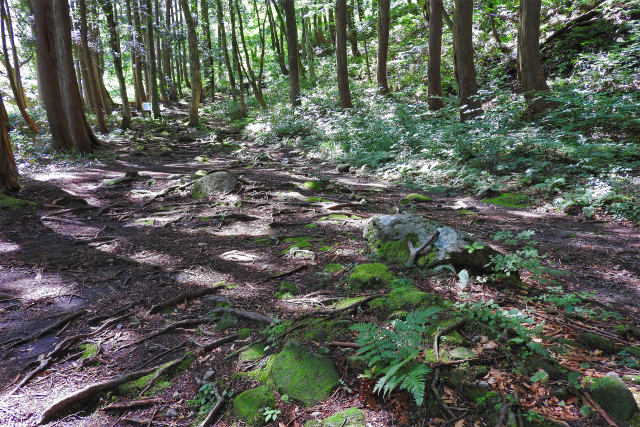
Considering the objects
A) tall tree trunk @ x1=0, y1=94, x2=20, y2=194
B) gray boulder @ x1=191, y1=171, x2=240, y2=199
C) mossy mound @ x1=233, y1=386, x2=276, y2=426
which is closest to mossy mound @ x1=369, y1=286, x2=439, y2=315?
mossy mound @ x1=233, y1=386, x2=276, y2=426

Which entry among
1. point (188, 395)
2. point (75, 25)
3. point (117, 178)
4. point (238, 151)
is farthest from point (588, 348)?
point (75, 25)

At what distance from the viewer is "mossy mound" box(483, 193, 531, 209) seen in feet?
22.0

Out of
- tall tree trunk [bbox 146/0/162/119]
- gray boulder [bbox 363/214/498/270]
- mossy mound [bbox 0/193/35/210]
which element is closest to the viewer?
gray boulder [bbox 363/214/498/270]

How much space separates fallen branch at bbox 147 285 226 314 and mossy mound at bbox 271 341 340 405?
1605mm

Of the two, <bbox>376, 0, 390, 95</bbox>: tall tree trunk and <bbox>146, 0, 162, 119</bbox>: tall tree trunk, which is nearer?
<bbox>376, 0, 390, 95</bbox>: tall tree trunk

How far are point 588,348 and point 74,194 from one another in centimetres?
928

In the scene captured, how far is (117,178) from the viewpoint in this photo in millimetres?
9539

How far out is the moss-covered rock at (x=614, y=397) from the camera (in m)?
1.86

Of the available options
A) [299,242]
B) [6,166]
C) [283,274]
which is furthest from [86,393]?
[6,166]

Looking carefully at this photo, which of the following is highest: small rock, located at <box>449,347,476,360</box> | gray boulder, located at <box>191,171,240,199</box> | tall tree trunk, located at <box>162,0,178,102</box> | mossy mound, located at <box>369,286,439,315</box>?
tall tree trunk, located at <box>162,0,178,102</box>

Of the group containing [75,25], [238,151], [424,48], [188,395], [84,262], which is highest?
[75,25]

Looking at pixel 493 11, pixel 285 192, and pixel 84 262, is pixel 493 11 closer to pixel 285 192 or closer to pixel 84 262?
pixel 285 192

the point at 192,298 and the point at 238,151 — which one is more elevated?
the point at 238,151

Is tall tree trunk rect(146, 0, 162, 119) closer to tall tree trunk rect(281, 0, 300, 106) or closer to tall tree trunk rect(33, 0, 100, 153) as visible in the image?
tall tree trunk rect(281, 0, 300, 106)
